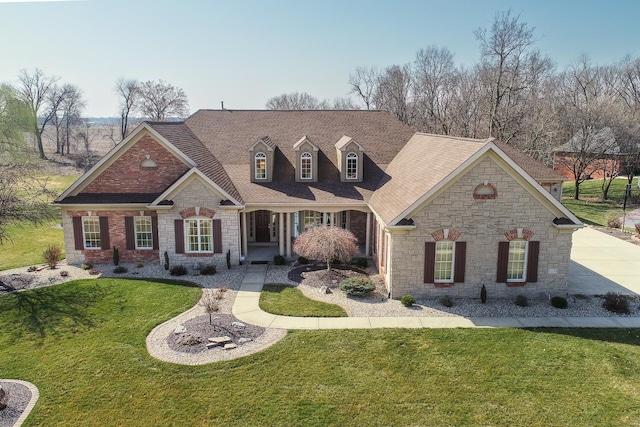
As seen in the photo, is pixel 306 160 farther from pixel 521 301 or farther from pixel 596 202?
pixel 596 202

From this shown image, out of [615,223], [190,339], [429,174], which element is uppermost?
[429,174]

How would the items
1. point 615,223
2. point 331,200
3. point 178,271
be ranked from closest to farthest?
point 178,271, point 331,200, point 615,223

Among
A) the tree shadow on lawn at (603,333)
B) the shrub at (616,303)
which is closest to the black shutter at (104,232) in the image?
the tree shadow on lawn at (603,333)

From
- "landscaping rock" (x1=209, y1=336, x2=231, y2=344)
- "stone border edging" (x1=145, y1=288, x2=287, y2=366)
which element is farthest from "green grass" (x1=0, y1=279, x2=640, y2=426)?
"landscaping rock" (x1=209, y1=336, x2=231, y2=344)

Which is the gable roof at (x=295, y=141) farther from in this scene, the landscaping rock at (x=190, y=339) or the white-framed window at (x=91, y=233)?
the landscaping rock at (x=190, y=339)

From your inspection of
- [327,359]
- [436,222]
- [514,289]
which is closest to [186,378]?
[327,359]

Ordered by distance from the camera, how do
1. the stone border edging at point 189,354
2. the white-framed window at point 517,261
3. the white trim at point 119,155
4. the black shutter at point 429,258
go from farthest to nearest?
1. the white trim at point 119,155
2. the white-framed window at point 517,261
3. the black shutter at point 429,258
4. the stone border edging at point 189,354

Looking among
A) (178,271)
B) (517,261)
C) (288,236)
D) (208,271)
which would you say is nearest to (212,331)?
(208,271)
